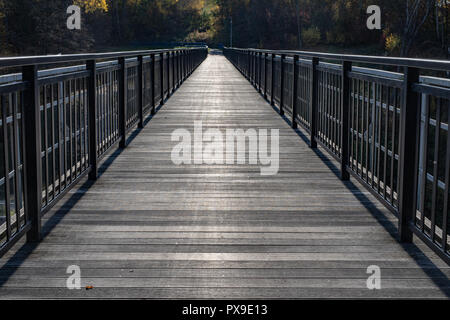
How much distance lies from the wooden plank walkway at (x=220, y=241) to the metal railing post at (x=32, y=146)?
28 cm

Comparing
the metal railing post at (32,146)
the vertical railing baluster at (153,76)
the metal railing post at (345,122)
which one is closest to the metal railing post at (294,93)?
the vertical railing baluster at (153,76)

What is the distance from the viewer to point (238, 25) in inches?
4577

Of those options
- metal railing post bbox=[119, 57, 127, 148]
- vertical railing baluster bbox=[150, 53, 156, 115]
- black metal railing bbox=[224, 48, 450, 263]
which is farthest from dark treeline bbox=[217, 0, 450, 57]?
metal railing post bbox=[119, 57, 127, 148]

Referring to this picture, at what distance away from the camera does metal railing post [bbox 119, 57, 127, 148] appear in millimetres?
8164

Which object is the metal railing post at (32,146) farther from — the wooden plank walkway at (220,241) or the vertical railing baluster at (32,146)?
the wooden plank walkway at (220,241)

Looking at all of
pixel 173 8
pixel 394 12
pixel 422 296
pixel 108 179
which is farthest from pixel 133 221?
pixel 173 8

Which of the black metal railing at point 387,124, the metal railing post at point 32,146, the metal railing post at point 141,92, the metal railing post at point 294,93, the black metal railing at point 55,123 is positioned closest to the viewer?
the black metal railing at point 387,124

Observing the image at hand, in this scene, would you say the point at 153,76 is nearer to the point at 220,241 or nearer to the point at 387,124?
the point at 387,124

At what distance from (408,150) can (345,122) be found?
7.20ft

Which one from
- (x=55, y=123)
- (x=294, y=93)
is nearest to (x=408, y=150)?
(x=55, y=123)

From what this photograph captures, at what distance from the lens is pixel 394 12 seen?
2191 inches

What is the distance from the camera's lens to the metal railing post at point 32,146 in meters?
4.16

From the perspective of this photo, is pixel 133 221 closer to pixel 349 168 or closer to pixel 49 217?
pixel 49 217

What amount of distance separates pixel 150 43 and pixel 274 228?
383 ft
